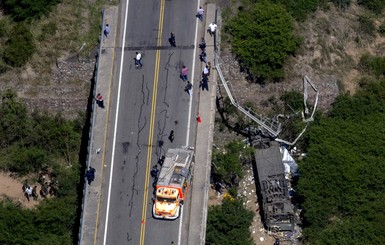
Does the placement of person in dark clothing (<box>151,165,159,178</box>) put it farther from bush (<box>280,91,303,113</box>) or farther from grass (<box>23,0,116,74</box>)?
bush (<box>280,91,303,113</box>)

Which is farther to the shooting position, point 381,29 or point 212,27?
point 381,29

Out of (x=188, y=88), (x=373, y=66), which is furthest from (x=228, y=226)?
(x=373, y=66)

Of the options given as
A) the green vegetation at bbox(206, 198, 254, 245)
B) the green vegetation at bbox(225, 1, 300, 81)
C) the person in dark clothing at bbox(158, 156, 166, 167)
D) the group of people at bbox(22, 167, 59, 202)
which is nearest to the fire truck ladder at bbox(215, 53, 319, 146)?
the green vegetation at bbox(225, 1, 300, 81)

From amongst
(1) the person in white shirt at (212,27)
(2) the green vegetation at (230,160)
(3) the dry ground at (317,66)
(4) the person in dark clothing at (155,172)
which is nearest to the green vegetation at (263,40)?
(3) the dry ground at (317,66)

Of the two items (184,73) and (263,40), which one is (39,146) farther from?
(263,40)

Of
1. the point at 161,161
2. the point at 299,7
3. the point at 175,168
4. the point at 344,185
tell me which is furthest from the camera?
the point at 299,7

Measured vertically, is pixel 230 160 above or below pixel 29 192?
above
